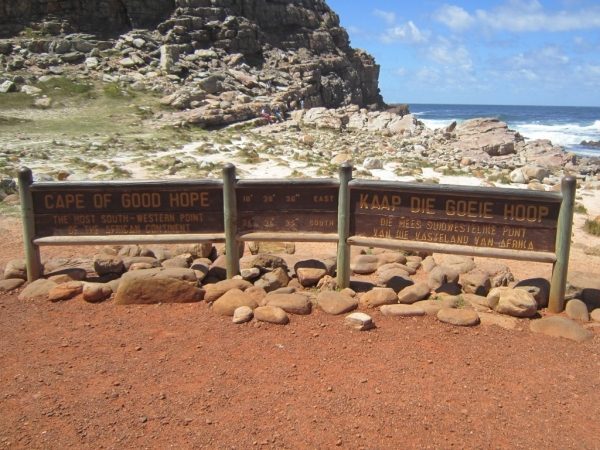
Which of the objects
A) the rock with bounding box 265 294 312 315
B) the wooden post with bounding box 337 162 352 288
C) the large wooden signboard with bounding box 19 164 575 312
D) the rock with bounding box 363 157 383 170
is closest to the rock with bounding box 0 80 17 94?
the rock with bounding box 363 157 383 170

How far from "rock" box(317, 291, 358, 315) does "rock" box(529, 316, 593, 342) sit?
1.60 meters

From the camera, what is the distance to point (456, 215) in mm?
5238

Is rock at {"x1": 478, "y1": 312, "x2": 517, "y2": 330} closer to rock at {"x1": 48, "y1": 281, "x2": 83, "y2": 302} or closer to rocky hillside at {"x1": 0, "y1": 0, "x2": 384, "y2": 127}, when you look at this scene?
rock at {"x1": 48, "y1": 281, "x2": 83, "y2": 302}

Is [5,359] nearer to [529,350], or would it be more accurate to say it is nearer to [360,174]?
[529,350]

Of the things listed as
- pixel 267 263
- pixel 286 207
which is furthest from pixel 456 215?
pixel 267 263

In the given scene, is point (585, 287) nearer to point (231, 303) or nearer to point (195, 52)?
point (231, 303)

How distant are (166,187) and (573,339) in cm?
408

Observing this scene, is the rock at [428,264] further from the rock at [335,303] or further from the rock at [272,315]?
the rock at [272,315]

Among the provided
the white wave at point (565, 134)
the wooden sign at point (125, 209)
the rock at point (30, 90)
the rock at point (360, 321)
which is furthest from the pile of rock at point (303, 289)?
the white wave at point (565, 134)

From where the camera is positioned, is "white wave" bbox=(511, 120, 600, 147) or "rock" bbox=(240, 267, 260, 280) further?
"white wave" bbox=(511, 120, 600, 147)

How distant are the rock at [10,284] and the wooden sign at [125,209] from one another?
626 mm

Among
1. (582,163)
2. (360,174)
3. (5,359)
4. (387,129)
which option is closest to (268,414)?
(5,359)

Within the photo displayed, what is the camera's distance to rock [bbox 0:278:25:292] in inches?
227

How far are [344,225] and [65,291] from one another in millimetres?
2873
